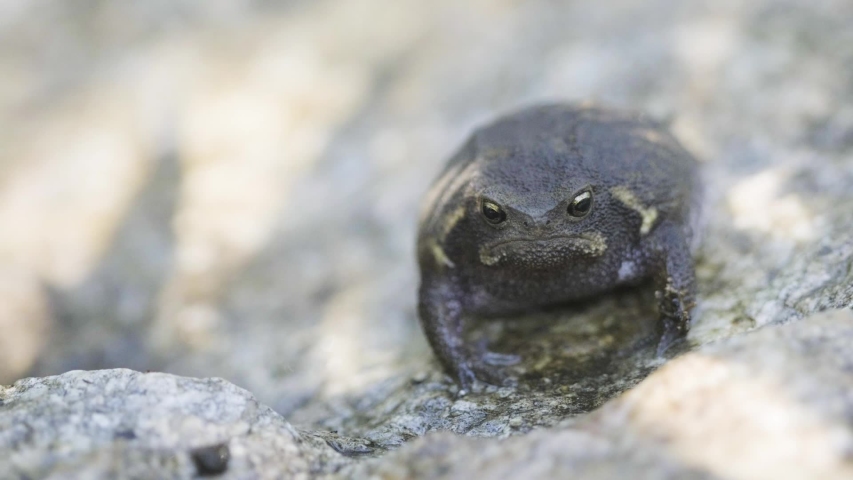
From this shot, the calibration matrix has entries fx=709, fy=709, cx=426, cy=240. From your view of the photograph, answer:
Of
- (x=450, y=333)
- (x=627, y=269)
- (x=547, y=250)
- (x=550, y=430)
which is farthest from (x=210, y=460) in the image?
(x=627, y=269)

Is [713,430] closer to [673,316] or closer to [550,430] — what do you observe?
[550,430]

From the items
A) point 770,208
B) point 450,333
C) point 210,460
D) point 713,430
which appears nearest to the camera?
point 713,430

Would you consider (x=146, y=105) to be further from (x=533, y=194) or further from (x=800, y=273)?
(x=800, y=273)

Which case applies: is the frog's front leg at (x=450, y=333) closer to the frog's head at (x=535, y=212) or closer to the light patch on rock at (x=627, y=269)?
the frog's head at (x=535, y=212)

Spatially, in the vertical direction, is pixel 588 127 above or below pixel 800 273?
above

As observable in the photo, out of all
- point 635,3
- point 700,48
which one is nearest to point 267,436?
point 700,48

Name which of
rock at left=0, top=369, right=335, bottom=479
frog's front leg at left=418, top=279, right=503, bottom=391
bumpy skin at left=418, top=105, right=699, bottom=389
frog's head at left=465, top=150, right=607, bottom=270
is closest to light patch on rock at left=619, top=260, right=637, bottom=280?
bumpy skin at left=418, top=105, right=699, bottom=389

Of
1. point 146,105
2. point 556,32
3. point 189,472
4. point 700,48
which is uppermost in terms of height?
point 146,105

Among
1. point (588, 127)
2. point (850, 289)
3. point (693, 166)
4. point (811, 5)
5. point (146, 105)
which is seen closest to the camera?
point (850, 289)
